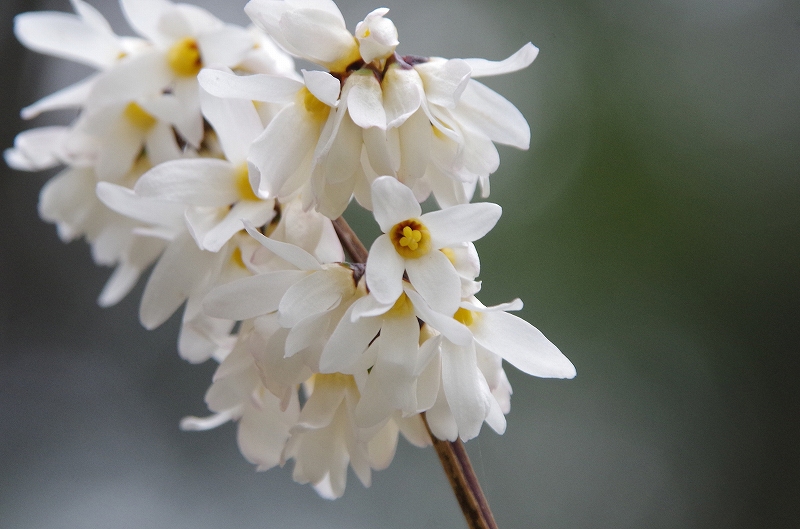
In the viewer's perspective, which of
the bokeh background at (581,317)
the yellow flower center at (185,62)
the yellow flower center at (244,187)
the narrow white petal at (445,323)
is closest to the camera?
the narrow white petal at (445,323)

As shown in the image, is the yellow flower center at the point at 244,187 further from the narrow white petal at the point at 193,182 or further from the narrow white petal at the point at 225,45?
the narrow white petal at the point at 225,45

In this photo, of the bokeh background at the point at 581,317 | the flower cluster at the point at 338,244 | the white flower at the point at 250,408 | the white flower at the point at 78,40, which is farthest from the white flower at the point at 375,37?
the bokeh background at the point at 581,317

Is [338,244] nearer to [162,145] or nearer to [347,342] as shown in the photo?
[347,342]

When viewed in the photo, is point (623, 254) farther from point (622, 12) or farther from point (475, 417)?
point (475, 417)

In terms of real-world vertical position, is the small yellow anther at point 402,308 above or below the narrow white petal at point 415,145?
below

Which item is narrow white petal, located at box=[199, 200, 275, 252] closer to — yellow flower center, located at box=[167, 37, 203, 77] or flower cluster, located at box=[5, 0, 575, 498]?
flower cluster, located at box=[5, 0, 575, 498]

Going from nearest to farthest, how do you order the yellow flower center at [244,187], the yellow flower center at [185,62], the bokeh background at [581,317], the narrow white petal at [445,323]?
the narrow white petal at [445,323] → the yellow flower center at [244,187] → the yellow flower center at [185,62] → the bokeh background at [581,317]

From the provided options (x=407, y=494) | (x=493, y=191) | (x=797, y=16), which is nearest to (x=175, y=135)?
(x=493, y=191)

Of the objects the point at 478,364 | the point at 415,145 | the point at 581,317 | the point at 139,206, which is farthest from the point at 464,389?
the point at 581,317
